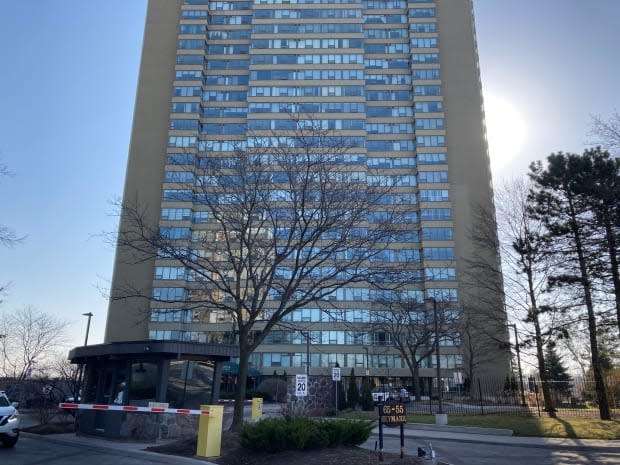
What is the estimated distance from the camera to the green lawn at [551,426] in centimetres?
1814

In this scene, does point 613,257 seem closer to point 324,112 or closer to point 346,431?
Answer: point 346,431

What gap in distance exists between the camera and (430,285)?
69000 millimetres

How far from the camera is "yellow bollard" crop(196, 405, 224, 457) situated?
12.2m

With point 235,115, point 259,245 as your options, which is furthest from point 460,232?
point 259,245

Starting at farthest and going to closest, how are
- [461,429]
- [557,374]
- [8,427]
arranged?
[557,374] < [461,429] < [8,427]

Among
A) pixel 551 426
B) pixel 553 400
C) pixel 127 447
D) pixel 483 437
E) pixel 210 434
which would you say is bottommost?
pixel 127 447

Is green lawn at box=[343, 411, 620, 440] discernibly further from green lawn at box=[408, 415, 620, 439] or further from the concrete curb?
the concrete curb

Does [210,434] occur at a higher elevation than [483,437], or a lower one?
higher

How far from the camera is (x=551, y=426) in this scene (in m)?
19.9

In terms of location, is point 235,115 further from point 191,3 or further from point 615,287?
point 615,287

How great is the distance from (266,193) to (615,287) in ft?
51.0

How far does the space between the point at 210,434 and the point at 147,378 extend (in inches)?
281

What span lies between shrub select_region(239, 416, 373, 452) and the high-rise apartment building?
55.3m

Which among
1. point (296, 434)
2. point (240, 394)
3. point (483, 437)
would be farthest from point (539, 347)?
point (296, 434)
